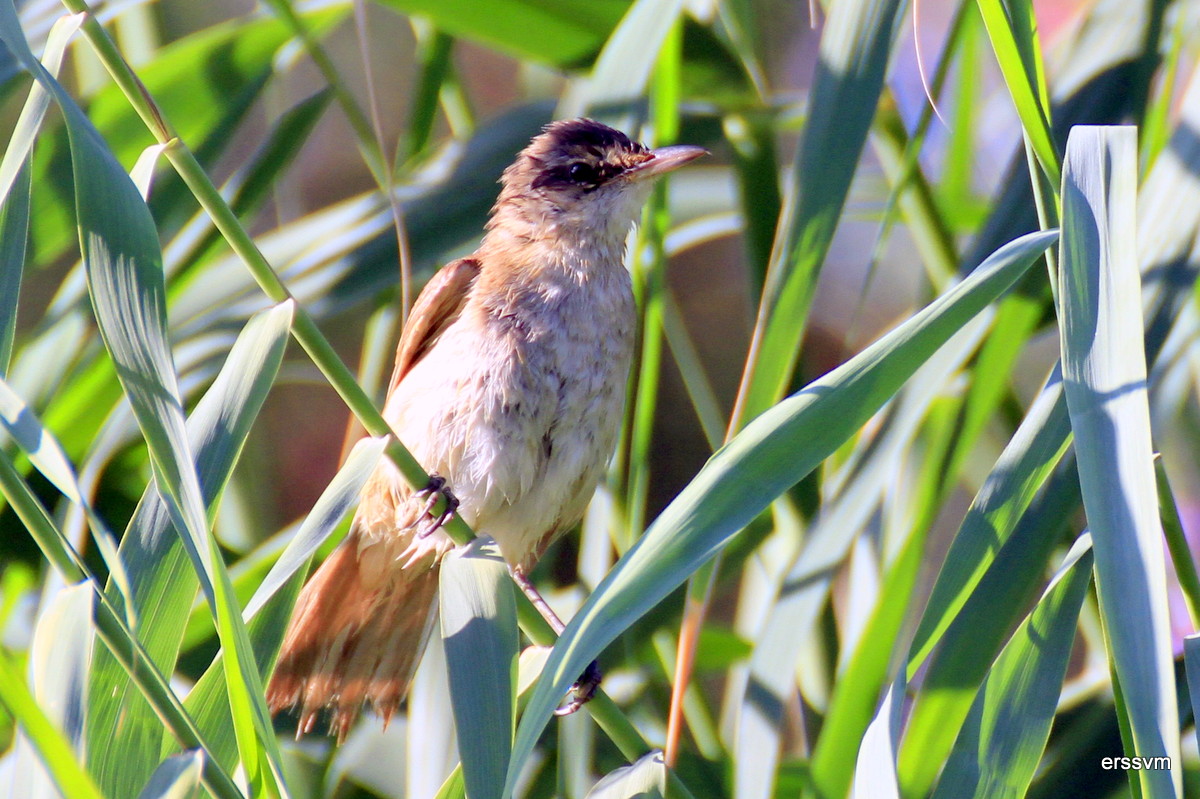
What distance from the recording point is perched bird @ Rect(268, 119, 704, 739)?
197 centimetres

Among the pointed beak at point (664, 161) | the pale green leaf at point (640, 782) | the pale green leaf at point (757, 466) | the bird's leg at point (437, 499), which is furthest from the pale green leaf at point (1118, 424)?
the bird's leg at point (437, 499)

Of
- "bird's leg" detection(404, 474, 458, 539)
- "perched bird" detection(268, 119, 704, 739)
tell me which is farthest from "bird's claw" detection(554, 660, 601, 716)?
"bird's leg" detection(404, 474, 458, 539)

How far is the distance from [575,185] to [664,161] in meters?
0.38

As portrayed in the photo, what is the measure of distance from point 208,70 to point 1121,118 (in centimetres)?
149

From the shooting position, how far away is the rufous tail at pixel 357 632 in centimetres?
196

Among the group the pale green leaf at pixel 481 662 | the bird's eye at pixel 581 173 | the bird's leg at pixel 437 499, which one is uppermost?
the bird's eye at pixel 581 173

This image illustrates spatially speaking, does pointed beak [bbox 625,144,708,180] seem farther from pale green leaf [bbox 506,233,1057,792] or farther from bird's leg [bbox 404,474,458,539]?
pale green leaf [bbox 506,233,1057,792]

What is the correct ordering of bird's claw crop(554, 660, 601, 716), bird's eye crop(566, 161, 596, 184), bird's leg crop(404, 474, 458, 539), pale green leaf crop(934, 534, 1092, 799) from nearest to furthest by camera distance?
pale green leaf crop(934, 534, 1092, 799) → bird's claw crop(554, 660, 601, 716) → bird's leg crop(404, 474, 458, 539) → bird's eye crop(566, 161, 596, 184)

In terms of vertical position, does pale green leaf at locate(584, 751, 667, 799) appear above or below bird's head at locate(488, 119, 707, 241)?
below

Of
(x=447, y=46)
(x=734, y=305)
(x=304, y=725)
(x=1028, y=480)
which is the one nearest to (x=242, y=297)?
(x=447, y=46)

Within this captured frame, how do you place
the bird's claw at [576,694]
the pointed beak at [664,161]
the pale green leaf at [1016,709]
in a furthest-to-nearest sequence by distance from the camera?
the pointed beak at [664,161] < the bird's claw at [576,694] < the pale green leaf at [1016,709]

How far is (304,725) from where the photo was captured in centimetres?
181

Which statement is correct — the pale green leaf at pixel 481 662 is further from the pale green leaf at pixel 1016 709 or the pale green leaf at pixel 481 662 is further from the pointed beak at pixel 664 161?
the pointed beak at pixel 664 161

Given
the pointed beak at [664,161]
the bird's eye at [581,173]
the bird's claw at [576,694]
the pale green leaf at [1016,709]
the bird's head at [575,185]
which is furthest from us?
the bird's eye at [581,173]
